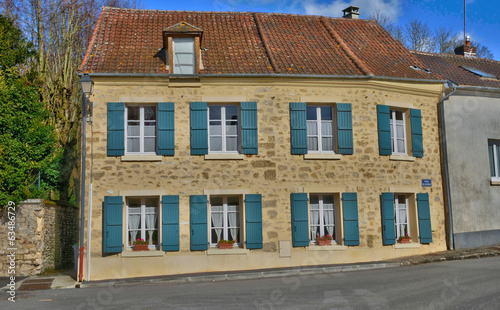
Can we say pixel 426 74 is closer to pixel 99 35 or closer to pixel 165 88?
pixel 165 88

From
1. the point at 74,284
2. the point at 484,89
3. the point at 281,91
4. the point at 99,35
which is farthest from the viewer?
the point at 484,89

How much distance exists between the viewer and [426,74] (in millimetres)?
15359

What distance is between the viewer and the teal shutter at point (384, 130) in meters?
14.1

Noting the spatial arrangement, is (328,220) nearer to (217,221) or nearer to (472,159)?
(217,221)

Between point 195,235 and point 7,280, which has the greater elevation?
point 195,235

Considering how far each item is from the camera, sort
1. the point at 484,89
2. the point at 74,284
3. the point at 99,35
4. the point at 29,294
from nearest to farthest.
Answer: the point at 29,294 < the point at 74,284 < the point at 99,35 < the point at 484,89

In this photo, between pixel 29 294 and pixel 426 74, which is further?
pixel 426 74

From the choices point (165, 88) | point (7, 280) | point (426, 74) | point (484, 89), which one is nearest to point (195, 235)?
point (165, 88)

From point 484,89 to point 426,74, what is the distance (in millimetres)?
2100

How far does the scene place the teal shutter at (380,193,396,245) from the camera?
45.4 ft

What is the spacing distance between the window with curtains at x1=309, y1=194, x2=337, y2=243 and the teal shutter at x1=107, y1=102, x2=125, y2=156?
5.25 m

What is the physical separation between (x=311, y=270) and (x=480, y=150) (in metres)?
7.32

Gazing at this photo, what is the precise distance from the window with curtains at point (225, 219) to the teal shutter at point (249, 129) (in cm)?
134

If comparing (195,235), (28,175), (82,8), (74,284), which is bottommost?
(74,284)
